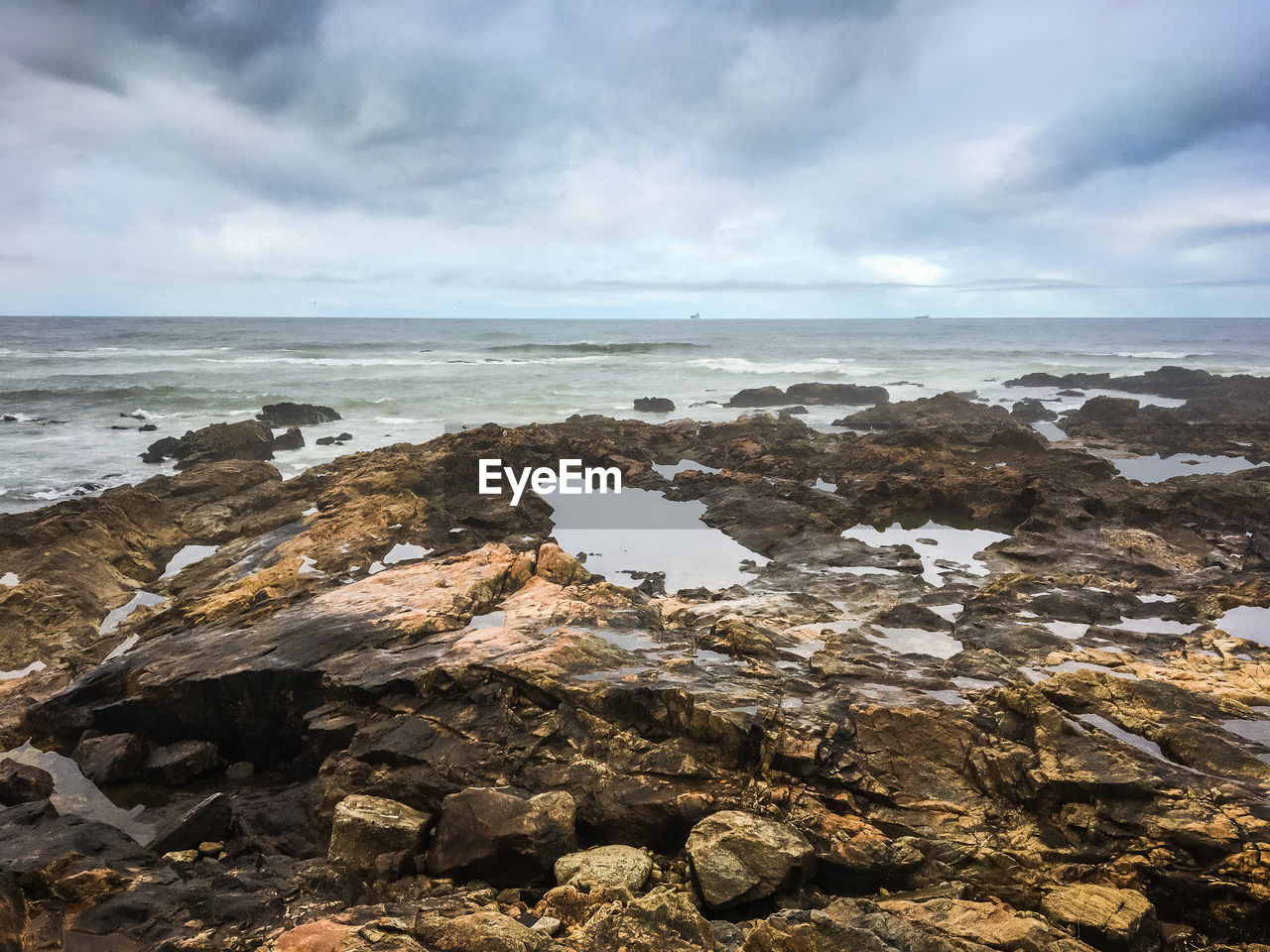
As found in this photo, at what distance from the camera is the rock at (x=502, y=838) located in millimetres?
3701

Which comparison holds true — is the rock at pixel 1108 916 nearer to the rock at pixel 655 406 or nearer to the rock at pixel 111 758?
the rock at pixel 111 758

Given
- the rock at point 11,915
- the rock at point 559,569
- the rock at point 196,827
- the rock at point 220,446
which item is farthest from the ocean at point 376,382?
the rock at point 11,915

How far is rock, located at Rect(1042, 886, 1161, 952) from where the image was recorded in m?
3.03

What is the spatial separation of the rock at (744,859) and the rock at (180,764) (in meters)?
3.92

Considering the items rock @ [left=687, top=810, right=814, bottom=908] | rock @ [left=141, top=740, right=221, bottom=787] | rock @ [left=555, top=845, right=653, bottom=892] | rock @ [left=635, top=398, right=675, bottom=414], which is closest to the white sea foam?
rock @ [left=635, top=398, right=675, bottom=414]

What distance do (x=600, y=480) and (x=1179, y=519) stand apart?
9390 millimetres

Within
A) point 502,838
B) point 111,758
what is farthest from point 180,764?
point 502,838

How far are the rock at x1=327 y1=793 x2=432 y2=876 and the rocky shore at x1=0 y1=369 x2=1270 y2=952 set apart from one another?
2 cm

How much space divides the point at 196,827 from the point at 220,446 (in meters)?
14.1

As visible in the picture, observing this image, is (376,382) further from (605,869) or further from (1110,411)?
(605,869)

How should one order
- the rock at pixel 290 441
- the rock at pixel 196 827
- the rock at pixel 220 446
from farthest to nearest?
1. the rock at pixel 290 441
2. the rock at pixel 220 446
3. the rock at pixel 196 827

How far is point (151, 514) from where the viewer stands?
987cm

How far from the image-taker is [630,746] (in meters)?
4.45

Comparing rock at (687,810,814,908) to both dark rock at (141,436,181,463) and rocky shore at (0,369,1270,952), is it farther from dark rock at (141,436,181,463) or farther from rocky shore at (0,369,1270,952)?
dark rock at (141,436,181,463)
